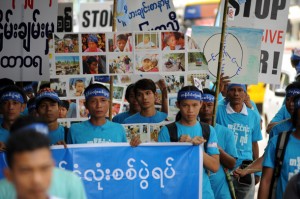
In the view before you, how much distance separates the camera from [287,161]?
6703 millimetres

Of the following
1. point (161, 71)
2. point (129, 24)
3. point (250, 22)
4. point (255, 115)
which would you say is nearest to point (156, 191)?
point (161, 71)

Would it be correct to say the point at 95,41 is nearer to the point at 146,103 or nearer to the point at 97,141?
the point at 146,103

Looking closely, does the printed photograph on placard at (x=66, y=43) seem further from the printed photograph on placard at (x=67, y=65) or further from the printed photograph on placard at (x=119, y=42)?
the printed photograph on placard at (x=119, y=42)

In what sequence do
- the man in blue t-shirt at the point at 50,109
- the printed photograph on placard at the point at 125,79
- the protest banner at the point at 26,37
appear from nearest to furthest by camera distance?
1. the man in blue t-shirt at the point at 50,109
2. the protest banner at the point at 26,37
3. the printed photograph on placard at the point at 125,79

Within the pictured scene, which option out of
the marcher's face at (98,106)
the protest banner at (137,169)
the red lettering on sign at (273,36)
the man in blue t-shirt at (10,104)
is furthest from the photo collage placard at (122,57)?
the red lettering on sign at (273,36)

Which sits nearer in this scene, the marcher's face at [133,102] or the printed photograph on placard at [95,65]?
the printed photograph on placard at [95,65]

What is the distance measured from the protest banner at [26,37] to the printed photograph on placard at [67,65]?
1.29m

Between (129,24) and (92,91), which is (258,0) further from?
(92,91)

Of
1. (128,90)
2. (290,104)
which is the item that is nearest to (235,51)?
(290,104)

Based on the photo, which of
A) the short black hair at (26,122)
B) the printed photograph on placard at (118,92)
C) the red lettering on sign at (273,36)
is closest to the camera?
the short black hair at (26,122)

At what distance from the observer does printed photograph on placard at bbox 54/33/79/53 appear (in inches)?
344

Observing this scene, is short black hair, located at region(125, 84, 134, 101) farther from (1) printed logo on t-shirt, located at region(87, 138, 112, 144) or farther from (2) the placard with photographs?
(1) printed logo on t-shirt, located at region(87, 138, 112, 144)

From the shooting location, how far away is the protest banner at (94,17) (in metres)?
16.5

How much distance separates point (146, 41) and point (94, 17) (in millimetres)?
8026
